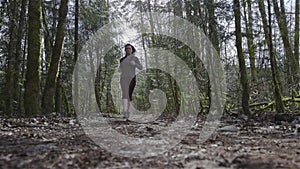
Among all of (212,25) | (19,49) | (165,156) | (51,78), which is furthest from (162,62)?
(165,156)

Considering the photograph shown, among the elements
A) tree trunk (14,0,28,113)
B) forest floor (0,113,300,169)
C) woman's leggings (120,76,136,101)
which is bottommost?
forest floor (0,113,300,169)

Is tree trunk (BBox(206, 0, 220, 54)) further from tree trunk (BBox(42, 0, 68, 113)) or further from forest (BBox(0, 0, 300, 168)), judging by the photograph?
tree trunk (BBox(42, 0, 68, 113))

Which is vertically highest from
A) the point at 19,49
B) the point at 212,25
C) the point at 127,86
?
the point at 212,25

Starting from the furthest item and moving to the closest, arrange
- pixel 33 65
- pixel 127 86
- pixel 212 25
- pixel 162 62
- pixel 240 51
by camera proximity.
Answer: pixel 162 62, pixel 212 25, pixel 240 51, pixel 33 65, pixel 127 86

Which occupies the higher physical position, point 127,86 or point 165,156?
point 127,86

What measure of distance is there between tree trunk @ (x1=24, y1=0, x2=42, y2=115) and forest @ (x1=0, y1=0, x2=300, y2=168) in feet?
0.08

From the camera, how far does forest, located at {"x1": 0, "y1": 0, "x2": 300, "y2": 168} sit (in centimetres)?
522

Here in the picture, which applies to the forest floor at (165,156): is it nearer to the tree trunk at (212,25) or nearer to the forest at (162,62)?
the forest at (162,62)

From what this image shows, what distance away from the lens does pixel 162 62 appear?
22438mm

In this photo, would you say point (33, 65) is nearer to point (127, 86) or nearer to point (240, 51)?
point (127, 86)

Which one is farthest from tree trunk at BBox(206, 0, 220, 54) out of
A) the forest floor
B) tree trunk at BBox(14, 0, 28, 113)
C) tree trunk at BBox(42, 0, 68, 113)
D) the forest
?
the forest floor

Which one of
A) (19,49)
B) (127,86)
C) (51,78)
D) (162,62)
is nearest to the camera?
(127,86)

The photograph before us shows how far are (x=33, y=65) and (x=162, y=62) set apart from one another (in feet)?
45.9

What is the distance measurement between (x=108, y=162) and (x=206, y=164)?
0.76 m
